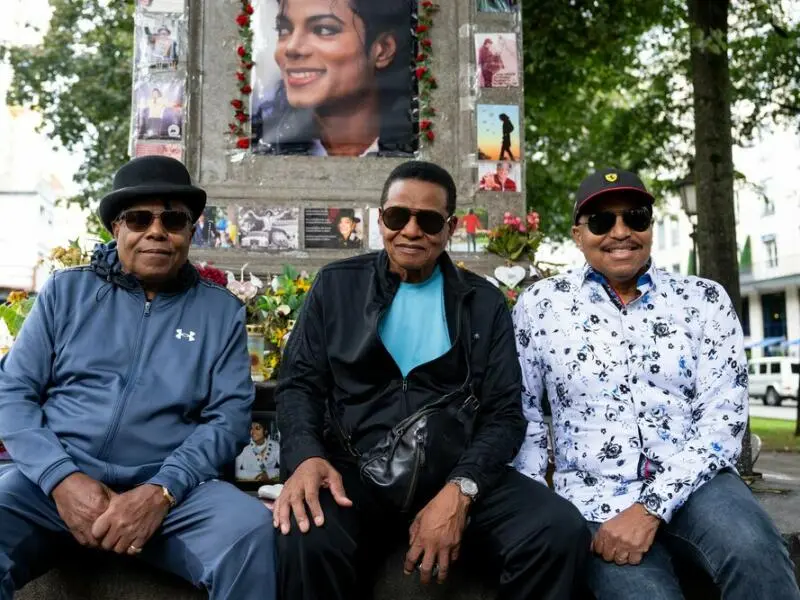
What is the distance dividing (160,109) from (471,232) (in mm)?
2719

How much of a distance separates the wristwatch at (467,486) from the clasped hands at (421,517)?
0.05 ft

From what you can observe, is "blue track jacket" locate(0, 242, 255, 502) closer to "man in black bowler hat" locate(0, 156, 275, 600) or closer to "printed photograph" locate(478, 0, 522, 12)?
"man in black bowler hat" locate(0, 156, 275, 600)

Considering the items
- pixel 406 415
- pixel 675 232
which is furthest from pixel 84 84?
pixel 675 232

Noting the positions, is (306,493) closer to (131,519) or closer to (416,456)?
(416,456)

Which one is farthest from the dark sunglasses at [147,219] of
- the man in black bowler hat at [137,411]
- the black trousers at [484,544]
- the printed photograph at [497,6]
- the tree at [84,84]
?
the tree at [84,84]

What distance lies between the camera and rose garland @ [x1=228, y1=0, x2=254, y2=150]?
6828 millimetres

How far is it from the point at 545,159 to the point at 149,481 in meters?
16.6

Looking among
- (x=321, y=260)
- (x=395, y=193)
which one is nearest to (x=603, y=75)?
(x=321, y=260)

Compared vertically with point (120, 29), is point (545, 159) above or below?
below

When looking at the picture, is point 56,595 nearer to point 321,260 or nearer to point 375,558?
point 375,558

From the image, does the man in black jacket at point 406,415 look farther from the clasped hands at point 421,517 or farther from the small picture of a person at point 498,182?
the small picture of a person at point 498,182

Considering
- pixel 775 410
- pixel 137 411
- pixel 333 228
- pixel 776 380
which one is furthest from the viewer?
pixel 776 380

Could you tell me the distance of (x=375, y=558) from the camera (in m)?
3.17

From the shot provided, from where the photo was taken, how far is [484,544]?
10.0 ft
